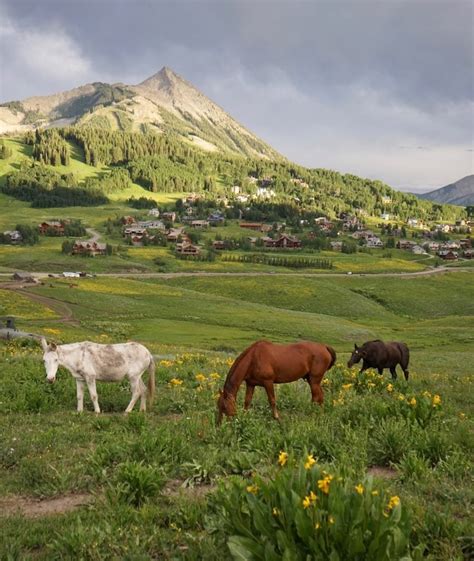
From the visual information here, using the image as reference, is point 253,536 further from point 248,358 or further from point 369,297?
point 369,297

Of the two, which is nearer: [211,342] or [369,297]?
[211,342]

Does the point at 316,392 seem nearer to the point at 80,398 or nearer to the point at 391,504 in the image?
the point at 80,398

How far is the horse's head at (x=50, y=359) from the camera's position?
532 inches

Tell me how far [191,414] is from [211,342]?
37950mm

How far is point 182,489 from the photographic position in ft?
27.6

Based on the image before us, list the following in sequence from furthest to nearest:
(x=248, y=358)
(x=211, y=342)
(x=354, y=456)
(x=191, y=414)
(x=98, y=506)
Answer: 1. (x=211, y=342)
2. (x=191, y=414)
3. (x=248, y=358)
4. (x=354, y=456)
5. (x=98, y=506)

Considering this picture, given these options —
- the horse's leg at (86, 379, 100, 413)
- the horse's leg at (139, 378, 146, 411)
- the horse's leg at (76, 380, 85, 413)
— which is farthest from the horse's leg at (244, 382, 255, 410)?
the horse's leg at (76, 380, 85, 413)

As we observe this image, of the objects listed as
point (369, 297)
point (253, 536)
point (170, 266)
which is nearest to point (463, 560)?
point (253, 536)

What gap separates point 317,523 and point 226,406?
6.83 metres

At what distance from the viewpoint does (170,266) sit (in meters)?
141

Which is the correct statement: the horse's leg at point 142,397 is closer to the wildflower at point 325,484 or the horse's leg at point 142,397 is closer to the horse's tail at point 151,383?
the horse's tail at point 151,383

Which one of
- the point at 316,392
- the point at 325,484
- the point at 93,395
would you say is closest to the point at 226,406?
the point at 316,392

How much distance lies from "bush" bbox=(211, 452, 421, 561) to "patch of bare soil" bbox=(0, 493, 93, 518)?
11.8 feet

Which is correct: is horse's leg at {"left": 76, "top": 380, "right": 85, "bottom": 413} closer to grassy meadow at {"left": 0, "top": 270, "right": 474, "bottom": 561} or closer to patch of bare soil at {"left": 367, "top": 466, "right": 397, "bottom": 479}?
grassy meadow at {"left": 0, "top": 270, "right": 474, "bottom": 561}
